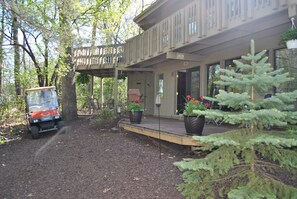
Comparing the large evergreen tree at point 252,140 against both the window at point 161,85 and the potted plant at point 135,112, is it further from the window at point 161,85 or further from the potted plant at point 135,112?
the window at point 161,85

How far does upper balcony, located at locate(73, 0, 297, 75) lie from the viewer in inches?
206

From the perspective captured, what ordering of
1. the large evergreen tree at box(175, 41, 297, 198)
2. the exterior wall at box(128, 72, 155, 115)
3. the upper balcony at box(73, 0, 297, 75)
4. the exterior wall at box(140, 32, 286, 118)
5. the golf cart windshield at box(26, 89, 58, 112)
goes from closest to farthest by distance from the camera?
1. the large evergreen tree at box(175, 41, 297, 198)
2. the upper balcony at box(73, 0, 297, 75)
3. the exterior wall at box(140, 32, 286, 118)
4. the golf cart windshield at box(26, 89, 58, 112)
5. the exterior wall at box(128, 72, 155, 115)

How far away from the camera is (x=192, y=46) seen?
28.3 feet

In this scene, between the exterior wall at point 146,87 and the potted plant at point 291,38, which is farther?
the exterior wall at point 146,87

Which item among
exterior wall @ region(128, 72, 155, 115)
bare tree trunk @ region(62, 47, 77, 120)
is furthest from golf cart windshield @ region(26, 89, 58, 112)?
exterior wall @ region(128, 72, 155, 115)

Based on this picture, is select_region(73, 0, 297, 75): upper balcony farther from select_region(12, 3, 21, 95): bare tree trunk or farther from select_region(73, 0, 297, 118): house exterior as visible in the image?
select_region(12, 3, 21, 95): bare tree trunk

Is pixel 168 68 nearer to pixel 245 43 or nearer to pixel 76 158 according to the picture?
pixel 245 43

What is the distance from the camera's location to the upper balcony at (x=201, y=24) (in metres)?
5.23

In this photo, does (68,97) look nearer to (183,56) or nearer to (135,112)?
(135,112)

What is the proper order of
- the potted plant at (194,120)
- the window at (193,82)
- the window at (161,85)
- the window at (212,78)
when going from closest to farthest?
the potted plant at (194,120) < the window at (212,78) < the window at (193,82) < the window at (161,85)

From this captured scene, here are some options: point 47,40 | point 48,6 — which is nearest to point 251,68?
point 47,40

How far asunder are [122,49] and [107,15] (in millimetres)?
3232

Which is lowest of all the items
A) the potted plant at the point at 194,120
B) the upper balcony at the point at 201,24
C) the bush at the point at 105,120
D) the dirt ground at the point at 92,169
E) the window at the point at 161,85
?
the dirt ground at the point at 92,169

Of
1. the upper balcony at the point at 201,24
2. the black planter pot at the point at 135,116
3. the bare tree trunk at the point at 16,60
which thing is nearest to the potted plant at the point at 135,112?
the black planter pot at the point at 135,116
